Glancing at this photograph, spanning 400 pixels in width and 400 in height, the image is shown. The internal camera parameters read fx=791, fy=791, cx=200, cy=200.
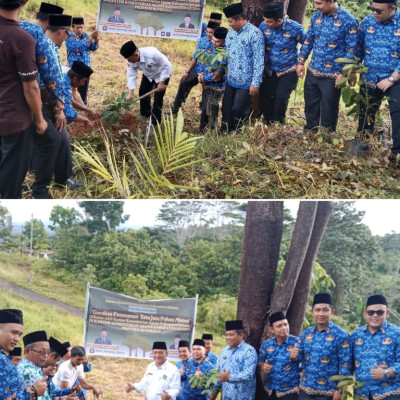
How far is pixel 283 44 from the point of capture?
771cm

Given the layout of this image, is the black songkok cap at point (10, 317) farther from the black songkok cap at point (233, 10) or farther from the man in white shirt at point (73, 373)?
the black songkok cap at point (233, 10)

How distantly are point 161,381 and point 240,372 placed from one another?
56 centimetres

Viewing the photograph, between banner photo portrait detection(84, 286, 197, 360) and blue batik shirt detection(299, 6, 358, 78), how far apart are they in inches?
117

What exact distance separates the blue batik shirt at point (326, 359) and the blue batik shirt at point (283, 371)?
0.12m

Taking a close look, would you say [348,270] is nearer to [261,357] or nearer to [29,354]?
[261,357]

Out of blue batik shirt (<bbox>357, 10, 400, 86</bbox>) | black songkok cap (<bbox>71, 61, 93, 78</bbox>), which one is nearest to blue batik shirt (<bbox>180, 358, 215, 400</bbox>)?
black songkok cap (<bbox>71, 61, 93, 78</bbox>)

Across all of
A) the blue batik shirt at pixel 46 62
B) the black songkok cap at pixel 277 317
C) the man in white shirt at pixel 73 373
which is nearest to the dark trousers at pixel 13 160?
the blue batik shirt at pixel 46 62

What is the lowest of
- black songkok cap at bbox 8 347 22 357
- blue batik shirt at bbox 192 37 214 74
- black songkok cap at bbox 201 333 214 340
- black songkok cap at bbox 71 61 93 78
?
black songkok cap at bbox 8 347 22 357

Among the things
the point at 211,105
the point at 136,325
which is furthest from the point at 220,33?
the point at 136,325

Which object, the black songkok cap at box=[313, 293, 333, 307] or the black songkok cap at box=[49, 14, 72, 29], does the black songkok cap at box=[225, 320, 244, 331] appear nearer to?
the black songkok cap at box=[313, 293, 333, 307]

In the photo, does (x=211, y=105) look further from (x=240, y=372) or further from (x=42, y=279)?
(x=240, y=372)

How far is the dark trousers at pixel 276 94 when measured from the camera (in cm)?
787

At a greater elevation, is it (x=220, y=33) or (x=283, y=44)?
(x=220, y=33)

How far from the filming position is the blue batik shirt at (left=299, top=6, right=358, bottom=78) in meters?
7.21
